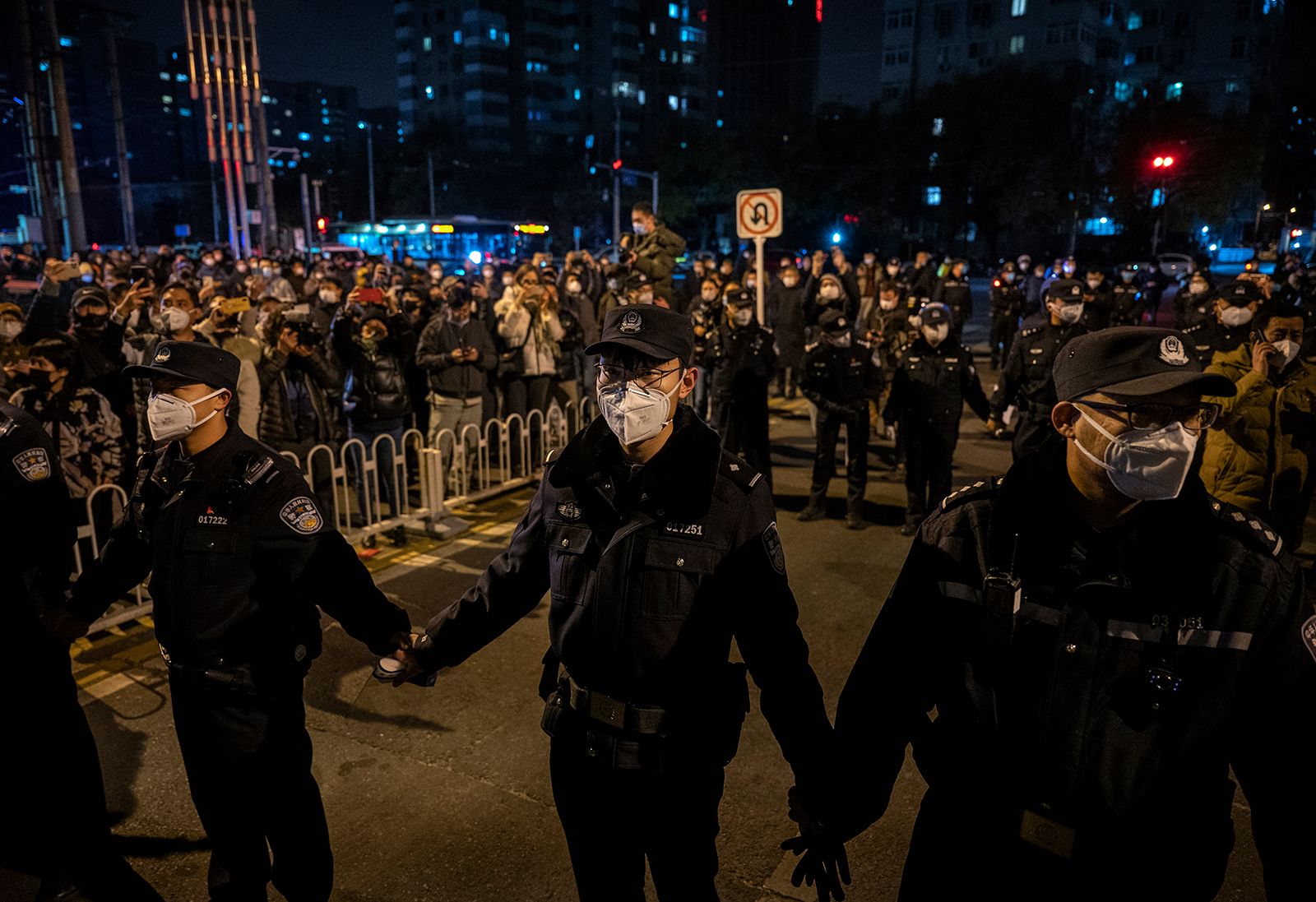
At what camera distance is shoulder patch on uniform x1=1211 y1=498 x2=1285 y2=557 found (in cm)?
213

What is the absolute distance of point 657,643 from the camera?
107 inches

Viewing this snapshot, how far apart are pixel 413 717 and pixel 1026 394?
18.7 ft

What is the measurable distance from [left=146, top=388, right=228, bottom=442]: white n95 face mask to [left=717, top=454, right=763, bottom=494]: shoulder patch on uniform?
199cm

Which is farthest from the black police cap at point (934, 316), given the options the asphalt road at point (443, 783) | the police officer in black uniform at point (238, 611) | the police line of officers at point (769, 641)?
the police officer in black uniform at point (238, 611)

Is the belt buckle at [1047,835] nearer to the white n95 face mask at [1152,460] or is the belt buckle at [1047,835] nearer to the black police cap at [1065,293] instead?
the white n95 face mask at [1152,460]

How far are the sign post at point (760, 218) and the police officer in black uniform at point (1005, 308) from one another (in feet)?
29.3

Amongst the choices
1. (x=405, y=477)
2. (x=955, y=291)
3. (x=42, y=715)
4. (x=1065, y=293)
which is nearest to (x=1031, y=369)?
(x=1065, y=293)

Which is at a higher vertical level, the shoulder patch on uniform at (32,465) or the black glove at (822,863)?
the shoulder patch on uniform at (32,465)

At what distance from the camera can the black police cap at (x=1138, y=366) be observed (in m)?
2.17

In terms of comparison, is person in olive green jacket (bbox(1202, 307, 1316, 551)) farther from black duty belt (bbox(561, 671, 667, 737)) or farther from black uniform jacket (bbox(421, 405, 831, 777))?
black duty belt (bbox(561, 671, 667, 737))

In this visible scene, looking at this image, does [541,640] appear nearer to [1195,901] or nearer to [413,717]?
[413,717]

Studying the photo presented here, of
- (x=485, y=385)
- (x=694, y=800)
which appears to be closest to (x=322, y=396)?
(x=485, y=385)

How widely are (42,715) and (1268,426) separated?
694 cm

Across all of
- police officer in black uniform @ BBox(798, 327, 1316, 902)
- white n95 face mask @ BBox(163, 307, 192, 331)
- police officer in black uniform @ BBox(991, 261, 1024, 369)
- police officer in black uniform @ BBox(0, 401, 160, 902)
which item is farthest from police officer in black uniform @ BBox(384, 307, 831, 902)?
police officer in black uniform @ BBox(991, 261, 1024, 369)
